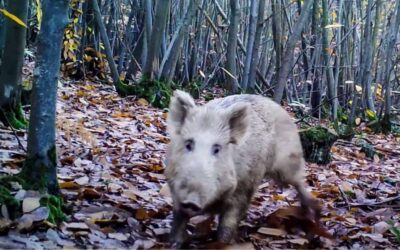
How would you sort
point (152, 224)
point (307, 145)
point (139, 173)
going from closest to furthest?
point (152, 224) → point (139, 173) → point (307, 145)

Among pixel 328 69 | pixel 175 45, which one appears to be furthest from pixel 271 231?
pixel 328 69

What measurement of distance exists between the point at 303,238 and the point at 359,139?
5416 millimetres

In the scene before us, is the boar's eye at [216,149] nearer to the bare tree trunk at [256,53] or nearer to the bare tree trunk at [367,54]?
the bare tree trunk at [256,53]

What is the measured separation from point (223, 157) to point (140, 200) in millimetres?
974

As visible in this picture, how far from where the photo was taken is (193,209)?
303cm

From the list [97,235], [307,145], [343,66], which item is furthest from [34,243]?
[343,66]

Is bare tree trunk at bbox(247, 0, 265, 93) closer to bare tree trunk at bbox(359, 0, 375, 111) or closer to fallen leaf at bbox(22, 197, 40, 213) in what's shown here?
bare tree trunk at bbox(359, 0, 375, 111)

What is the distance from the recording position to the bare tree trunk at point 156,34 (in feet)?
30.3

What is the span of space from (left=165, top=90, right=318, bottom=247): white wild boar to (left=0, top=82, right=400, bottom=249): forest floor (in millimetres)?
214

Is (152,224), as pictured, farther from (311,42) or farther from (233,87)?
(311,42)

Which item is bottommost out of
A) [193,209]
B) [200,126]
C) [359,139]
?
[359,139]

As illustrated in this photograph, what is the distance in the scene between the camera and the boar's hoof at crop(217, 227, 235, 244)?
3.64 m

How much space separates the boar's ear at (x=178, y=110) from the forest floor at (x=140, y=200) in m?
0.59

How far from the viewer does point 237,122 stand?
364 centimetres
